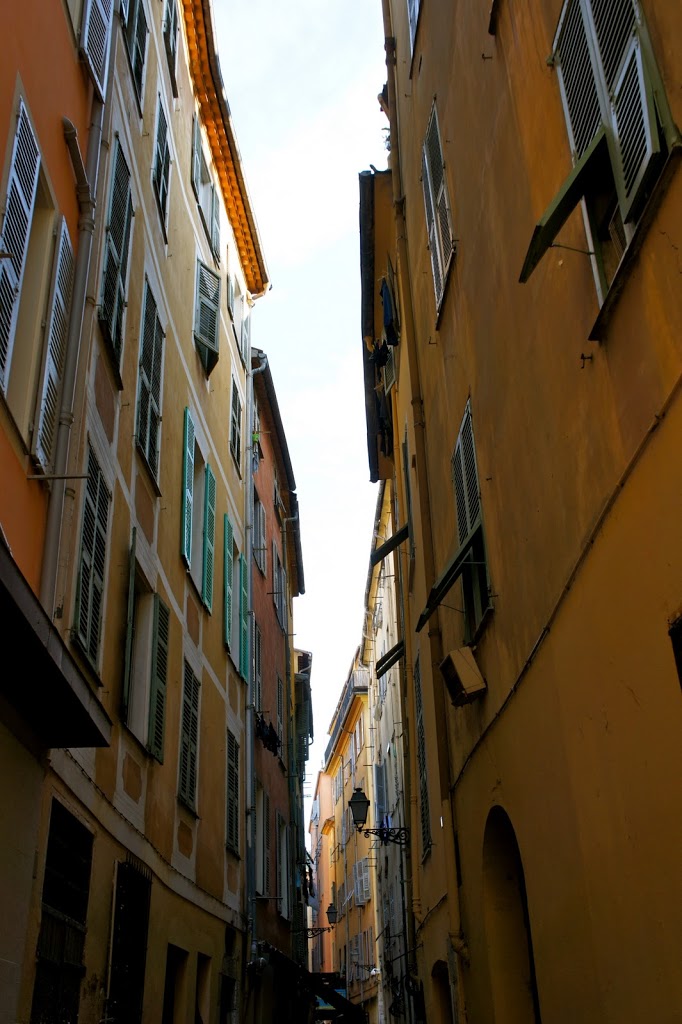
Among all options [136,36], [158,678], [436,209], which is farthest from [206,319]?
[158,678]

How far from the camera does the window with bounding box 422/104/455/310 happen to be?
32.3ft

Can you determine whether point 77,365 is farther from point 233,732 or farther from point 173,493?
point 233,732

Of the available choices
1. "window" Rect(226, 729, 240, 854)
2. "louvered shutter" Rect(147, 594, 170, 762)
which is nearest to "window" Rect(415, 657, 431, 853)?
"window" Rect(226, 729, 240, 854)

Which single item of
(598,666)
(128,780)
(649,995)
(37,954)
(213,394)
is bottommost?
(649,995)

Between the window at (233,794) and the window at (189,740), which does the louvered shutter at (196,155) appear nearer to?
the window at (189,740)

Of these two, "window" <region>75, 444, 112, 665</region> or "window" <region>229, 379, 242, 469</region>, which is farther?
"window" <region>229, 379, 242, 469</region>

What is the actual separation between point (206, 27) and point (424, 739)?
11.3 meters

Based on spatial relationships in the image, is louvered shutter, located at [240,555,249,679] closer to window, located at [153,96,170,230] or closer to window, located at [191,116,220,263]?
window, located at [191,116,220,263]

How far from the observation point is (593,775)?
5.30 meters

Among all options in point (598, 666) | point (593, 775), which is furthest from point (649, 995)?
point (598, 666)

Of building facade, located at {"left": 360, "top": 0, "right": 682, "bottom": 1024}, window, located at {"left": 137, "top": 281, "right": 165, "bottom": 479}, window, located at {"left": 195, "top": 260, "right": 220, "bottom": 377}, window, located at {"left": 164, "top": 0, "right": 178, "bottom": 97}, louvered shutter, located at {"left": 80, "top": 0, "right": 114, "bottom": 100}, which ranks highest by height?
window, located at {"left": 164, "top": 0, "right": 178, "bottom": 97}

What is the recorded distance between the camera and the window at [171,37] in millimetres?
13750

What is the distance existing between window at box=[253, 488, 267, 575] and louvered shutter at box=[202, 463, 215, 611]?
6.15 meters

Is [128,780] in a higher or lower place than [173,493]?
lower
